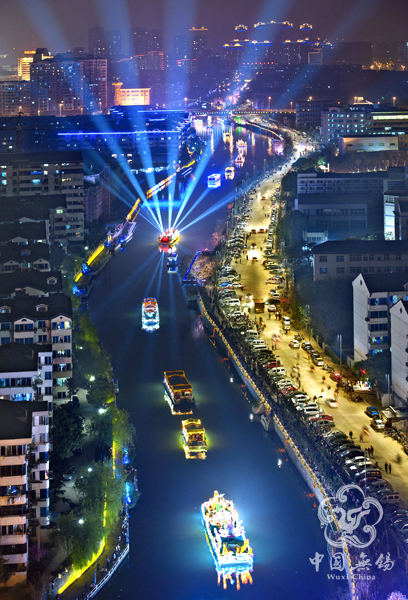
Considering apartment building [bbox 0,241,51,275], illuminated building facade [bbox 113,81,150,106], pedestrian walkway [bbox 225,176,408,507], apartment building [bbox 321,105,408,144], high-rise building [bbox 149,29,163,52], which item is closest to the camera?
pedestrian walkway [bbox 225,176,408,507]

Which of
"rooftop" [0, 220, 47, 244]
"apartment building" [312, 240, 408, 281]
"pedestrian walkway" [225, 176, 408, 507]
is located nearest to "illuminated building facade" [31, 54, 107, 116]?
"rooftop" [0, 220, 47, 244]

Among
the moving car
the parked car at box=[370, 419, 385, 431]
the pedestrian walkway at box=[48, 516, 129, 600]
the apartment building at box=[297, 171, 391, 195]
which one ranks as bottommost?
the pedestrian walkway at box=[48, 516, 129, 600]

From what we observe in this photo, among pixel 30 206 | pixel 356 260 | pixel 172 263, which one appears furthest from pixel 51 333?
pixel 172 263

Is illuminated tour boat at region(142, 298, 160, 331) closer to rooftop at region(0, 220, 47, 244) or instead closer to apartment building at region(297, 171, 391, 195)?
rooftop at region(0, 220, 47, 244)

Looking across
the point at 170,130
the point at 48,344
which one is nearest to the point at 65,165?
the point at 48,344

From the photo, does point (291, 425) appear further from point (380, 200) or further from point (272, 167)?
point (272, 167)
